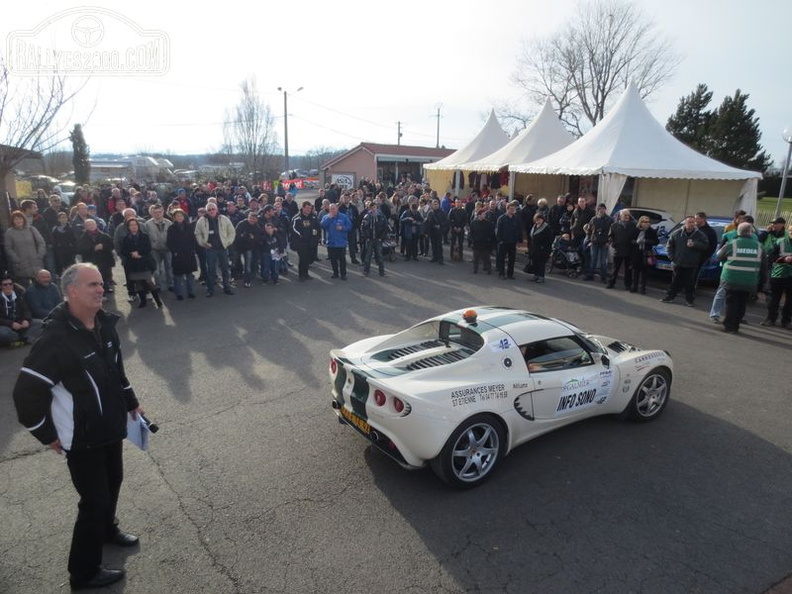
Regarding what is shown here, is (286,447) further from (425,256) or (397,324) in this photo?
(425,256)

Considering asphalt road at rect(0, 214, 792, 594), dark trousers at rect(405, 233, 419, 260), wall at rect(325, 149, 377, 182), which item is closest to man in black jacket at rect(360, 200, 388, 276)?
dark trousers at rect(405, 233, 419, 260)

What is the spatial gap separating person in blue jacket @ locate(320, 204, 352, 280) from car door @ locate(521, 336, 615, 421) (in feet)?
25.9

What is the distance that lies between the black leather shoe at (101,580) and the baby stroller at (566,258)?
1198 centimetres

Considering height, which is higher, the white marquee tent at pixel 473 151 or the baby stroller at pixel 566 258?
the white marquee tent at pixel 473 151

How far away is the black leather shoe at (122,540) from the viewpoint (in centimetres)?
355

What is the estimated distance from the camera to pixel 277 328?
8.62m

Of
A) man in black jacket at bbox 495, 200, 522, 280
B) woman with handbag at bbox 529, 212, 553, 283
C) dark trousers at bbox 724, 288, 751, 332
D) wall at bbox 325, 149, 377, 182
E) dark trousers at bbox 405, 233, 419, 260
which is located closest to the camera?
dark trousers at bbox 724, 288, 751, 332

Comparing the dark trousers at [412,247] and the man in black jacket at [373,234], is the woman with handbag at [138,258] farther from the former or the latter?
the dark trousers at [412,247]

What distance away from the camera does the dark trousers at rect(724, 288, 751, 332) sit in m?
8.55

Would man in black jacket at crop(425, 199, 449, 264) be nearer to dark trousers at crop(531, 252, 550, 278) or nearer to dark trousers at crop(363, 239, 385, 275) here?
dark trousers at crop(363, 239, 385, 275)

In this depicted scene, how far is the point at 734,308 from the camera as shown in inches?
339

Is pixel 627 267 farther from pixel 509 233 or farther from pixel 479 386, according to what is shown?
pixel 479 386

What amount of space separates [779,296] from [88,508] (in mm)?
10727

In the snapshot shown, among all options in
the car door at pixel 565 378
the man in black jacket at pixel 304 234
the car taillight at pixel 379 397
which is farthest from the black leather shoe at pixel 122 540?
the man in black jacket at pixel 304 234
